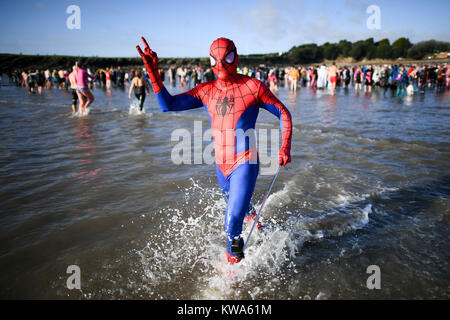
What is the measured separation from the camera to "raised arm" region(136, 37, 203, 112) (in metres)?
2.65

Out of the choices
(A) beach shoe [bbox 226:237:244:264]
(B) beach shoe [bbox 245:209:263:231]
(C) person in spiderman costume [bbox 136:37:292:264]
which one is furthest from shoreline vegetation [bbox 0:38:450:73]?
(A) beach shoe [bbox 226:237:244:264]

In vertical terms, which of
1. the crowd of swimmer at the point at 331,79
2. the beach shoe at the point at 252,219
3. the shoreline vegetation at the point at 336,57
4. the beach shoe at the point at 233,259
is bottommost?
the beach shoe at the point at 233,259

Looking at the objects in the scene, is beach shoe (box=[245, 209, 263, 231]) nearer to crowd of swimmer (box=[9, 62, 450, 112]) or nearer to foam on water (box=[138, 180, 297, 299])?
foam on water (box=[138, 180, 297, 299])

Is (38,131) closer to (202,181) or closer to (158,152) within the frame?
(158,152)

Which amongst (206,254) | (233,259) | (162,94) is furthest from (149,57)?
(206,254)

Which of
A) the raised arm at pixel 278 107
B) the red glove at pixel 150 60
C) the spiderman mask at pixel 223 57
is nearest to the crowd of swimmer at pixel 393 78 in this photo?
the raised arm at pixel 278 107

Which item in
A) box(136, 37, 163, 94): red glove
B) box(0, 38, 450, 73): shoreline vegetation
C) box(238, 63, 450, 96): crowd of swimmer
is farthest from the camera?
box(0, 38, 450, 73): shoreline vegetation

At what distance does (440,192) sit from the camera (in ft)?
16.1

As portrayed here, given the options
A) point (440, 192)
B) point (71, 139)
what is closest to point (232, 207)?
point (440, 192)

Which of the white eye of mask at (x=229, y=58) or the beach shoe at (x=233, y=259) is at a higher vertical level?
the white eye of mask at (x=229, y=58)

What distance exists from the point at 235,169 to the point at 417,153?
20.8ft

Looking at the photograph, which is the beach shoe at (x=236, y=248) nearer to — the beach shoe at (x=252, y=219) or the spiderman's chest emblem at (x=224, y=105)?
the beach shoe at (x=252, y=219)

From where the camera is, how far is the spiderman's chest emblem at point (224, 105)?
2.88 meters

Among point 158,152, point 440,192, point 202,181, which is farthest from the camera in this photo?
point 158,152
